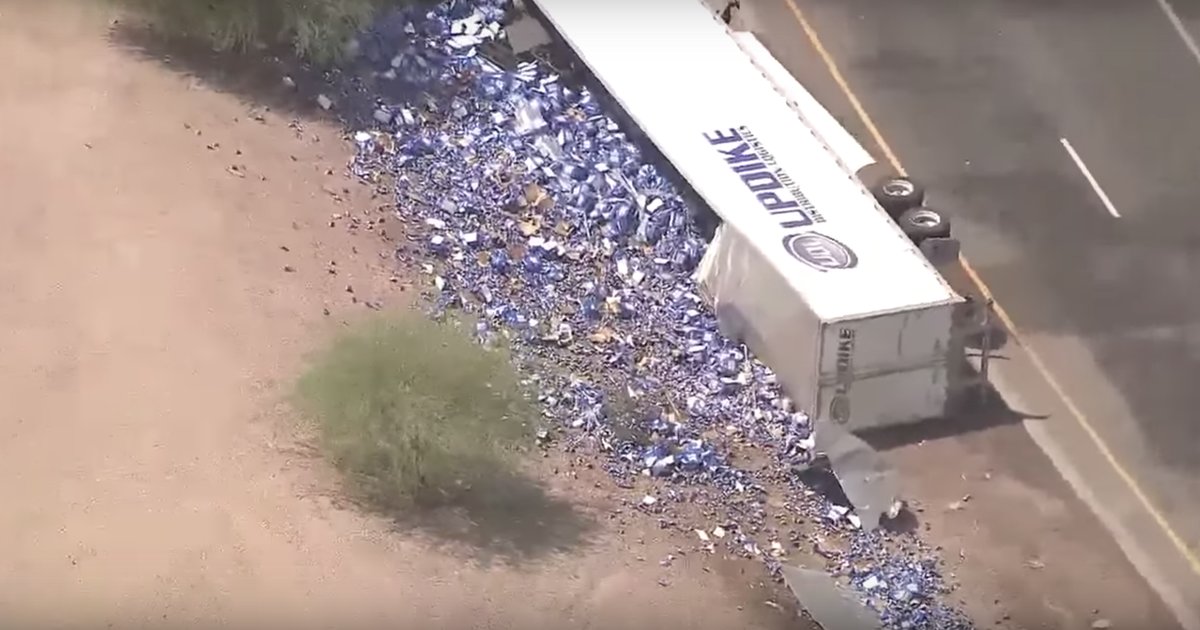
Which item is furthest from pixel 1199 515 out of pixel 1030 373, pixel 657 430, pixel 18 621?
pixel 18 621

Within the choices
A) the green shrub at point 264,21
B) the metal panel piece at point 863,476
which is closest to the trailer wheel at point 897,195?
the metal panel piece at point 863,476

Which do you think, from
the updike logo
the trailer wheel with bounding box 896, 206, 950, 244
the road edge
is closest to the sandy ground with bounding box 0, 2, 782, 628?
the updike logo

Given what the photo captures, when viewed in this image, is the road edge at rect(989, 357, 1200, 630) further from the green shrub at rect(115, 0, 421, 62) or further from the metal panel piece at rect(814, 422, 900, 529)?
the green shrub at rect(115, 0, 421, 62)

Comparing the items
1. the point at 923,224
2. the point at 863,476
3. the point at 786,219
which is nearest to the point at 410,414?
the point at 863,476

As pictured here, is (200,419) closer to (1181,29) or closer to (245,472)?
(245,472)

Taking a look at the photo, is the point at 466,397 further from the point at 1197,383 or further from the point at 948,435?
the point at 1197,383
